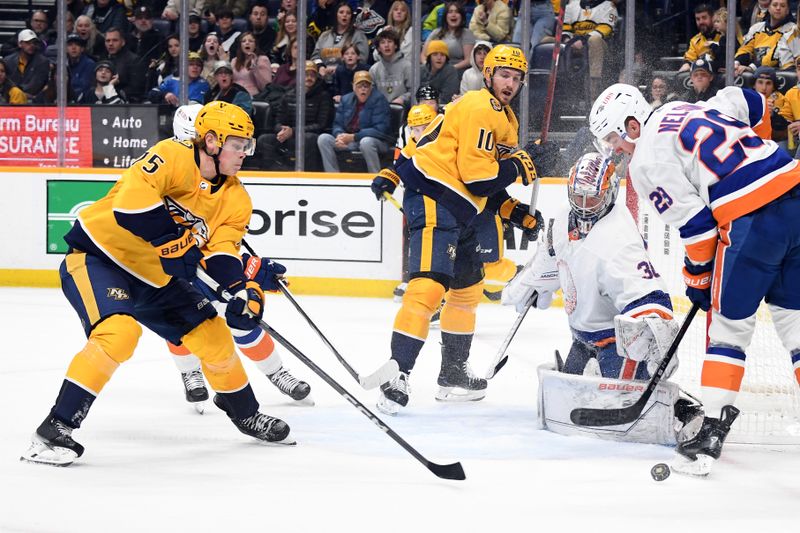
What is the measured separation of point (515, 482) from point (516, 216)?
155 cm

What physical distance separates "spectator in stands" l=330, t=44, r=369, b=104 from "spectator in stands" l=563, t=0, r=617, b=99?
1.37 meters

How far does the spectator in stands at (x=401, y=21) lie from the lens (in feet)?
24.2

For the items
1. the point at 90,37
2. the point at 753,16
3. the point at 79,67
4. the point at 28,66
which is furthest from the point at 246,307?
the point at 28,66

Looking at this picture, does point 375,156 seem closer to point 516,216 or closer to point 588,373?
point 516,216

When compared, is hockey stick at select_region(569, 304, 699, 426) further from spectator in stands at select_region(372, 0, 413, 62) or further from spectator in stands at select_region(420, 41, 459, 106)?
spectator in stands at select_region(372, 0, 413, 62)

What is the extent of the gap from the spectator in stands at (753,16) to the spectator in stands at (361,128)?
2187 mm

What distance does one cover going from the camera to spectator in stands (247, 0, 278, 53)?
771 cm

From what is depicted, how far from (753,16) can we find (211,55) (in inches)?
134

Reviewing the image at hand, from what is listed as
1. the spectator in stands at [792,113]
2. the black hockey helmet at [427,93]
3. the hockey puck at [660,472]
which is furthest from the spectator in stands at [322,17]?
the hockey puck at [660,472]

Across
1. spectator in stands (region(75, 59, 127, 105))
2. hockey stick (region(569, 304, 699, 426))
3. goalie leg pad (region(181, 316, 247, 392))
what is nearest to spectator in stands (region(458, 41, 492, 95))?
spectator in stands (region(75, 59, 127, 105))

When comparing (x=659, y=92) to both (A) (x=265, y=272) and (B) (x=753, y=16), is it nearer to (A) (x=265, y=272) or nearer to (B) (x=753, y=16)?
(B) (x=753, y=16)

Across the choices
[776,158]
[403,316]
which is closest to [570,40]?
[403,316]

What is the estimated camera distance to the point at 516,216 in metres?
4.40

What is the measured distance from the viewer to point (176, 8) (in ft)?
24.9
